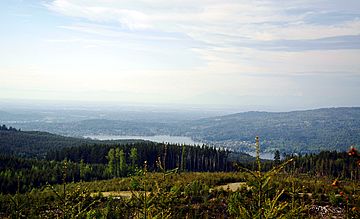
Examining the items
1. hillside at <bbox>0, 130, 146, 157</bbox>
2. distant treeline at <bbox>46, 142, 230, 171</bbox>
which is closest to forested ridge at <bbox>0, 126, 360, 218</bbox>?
distant treeline at <bbox>46, 142, 230, 171</bbox>

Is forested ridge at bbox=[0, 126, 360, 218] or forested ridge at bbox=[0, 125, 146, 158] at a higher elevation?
forested ridge at bbox=[0, 126, 360, 218]

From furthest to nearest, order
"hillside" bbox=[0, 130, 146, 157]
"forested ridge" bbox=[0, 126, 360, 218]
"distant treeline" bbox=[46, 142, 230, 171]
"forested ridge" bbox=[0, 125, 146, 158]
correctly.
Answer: "hillside" bbox=[0, 130, 146, 157] → "forested ridge" bbox=[0, 125, 146, 158] → "distant treeline" bbox=[46, 142, 230, 171] → "forested ridge" bbox=[0, 126, 360, 218]

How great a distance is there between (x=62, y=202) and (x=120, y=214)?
1436 cm

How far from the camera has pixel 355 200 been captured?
5336 millimetres

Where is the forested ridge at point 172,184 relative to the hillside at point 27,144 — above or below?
above

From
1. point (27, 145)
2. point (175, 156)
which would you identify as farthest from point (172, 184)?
point (27, 145)

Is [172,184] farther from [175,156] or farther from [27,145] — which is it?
[27,145]

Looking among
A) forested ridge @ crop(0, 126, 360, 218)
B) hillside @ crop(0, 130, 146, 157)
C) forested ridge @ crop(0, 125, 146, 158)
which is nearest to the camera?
forested ridge @ crop(0, 126, 360, 218)

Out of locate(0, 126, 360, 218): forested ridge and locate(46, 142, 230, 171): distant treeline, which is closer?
locate(0, 126, 360, 218): forested ridge

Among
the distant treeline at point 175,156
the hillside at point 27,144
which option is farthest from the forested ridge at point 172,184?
the hillside at point 27,144

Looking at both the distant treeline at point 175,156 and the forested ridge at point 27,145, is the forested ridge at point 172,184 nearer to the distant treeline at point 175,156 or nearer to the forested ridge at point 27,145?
the distant treeline at point 175,156

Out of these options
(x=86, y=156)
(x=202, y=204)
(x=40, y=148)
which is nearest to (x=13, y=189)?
(x=202, y=204)

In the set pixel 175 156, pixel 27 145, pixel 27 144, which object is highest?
pixel 175 156

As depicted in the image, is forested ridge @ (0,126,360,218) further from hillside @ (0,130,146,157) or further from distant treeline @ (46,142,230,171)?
hillside @ (0,130,146,157)
